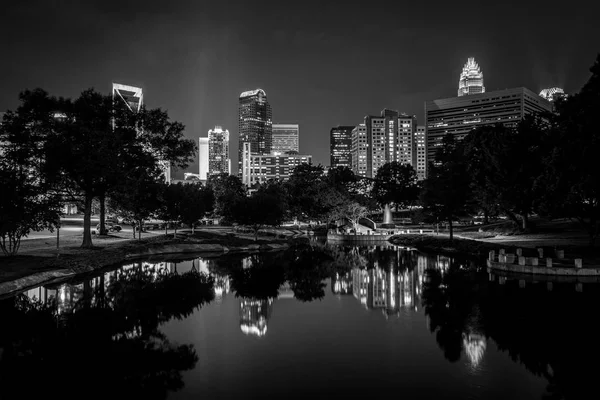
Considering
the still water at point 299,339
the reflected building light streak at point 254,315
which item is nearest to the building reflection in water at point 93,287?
the still water at point 299,339

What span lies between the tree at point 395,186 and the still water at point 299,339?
388 ft

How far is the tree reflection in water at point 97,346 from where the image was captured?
14.7 meters

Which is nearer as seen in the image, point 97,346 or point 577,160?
point 97,346

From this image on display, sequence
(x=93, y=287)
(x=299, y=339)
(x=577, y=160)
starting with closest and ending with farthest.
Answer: (x=299, y=339) → (x=93, y=287) → (x=577, y=160)

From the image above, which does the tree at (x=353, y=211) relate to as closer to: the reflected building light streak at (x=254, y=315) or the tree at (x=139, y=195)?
the tree at (x=139, y=195)

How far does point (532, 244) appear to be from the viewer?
54125mm

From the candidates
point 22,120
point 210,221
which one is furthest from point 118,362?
point 210,221

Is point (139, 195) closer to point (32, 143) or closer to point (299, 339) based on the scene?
point (32, 143)

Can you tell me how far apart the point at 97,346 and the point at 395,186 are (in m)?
142

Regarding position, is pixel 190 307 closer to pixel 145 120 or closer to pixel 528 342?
pixel 528 342

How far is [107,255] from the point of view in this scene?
45.2 metres

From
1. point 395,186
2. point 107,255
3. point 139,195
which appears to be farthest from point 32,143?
point 395,186

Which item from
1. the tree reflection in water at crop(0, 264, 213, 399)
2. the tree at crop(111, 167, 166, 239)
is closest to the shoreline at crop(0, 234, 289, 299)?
the tree reflection in water at crop(0, 264, 213, 399)

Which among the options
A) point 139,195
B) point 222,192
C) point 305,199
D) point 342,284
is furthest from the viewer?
point 222,192
